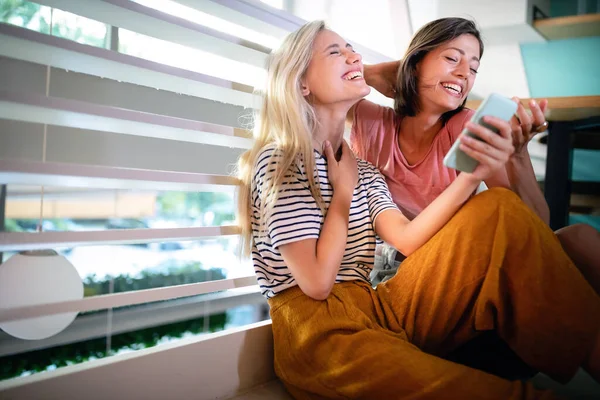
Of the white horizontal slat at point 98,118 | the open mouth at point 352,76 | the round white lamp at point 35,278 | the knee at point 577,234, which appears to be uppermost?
the open mouth at point 352,76

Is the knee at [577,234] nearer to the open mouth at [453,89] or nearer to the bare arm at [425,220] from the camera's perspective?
the bare arm at [425,220]

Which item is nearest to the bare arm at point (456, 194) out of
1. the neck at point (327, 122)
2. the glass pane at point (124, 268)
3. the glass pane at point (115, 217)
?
the neck at point (327, 122)

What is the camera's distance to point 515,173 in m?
1.28

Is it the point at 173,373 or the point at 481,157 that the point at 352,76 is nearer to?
the point at 481,157

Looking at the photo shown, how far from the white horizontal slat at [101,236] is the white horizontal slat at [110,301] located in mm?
96

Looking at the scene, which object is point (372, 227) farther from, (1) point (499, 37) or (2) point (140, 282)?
(2) point (140, 282)

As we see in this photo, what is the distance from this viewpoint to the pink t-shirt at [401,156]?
1.30 metres

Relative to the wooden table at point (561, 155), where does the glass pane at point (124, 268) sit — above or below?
below

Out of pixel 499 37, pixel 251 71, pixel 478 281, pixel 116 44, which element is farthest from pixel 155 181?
pixel 116 44

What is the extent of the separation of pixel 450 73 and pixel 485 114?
17.8 inches

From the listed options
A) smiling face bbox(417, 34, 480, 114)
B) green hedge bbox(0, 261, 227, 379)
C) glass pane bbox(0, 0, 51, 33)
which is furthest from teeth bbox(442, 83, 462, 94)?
green hedge bbox(0, 261, 227, 379)

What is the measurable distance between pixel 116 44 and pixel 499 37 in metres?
2.28

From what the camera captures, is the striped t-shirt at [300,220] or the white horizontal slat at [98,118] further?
the striped t-shirt at [300,220]

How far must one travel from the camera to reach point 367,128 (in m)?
1.38
